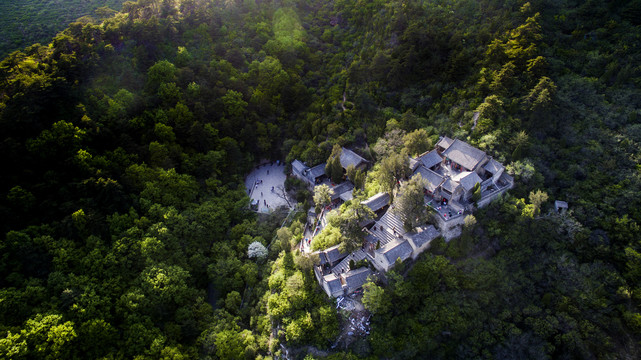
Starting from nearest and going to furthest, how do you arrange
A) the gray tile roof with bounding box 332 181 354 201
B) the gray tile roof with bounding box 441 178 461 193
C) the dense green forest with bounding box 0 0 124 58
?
the gray tile roof with bounding box 441 178 461 193, the gray tile roof with bounding box 332 181 354 201, the dense green forest with bounding box 0 0 124 58

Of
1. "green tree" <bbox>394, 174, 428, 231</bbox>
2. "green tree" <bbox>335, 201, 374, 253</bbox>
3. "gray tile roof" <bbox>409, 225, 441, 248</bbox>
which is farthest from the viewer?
"green tree" <bbox>335, 201, 374, 253</bbox>

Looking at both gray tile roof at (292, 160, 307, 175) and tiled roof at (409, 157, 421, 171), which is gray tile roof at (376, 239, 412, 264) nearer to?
tiled roof at (409, 157, 421, 171)

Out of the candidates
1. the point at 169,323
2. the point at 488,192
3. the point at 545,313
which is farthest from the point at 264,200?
the point at 545,313

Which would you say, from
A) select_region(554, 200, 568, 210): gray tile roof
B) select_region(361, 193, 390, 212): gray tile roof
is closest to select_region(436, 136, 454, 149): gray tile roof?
select_region(361, 193, 390, 212): gray tile roof

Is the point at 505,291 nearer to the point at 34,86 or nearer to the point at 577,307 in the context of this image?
the point at 577,307

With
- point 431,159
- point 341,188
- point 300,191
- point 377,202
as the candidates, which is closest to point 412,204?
point 377,202

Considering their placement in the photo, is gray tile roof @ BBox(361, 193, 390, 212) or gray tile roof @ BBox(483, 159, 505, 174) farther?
gray tile roof @ BBox(483, 159, 505, 174)

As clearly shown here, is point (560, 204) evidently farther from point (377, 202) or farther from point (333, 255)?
point (333, 255)
